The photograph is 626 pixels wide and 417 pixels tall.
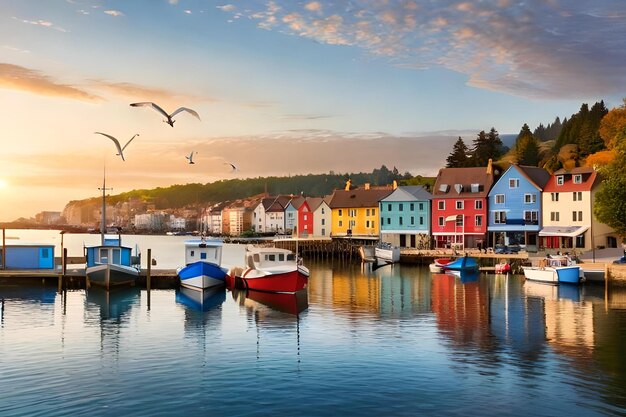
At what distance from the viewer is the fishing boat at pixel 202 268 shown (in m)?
49.4

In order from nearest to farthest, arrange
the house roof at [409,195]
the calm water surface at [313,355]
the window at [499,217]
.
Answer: the calm water surface at [313,355], the window at [499,217], the house roof at [409,195]

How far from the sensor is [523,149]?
438 feet

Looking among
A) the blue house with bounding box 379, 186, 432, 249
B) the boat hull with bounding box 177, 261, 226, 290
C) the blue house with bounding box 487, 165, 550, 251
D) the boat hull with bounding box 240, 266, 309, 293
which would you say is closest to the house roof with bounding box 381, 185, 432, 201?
the blue house with bounding box 379, 186, 432, 249

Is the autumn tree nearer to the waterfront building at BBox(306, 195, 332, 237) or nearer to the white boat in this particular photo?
the waterfront building at BBox(306, 195, 332, 237)

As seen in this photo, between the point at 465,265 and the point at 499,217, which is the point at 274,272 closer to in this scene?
the point at 465,265

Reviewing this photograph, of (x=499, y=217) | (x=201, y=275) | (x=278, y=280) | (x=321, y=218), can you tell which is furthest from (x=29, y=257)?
(x=321, y=218)

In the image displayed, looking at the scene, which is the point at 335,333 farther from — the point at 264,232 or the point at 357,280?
the point at 264,232

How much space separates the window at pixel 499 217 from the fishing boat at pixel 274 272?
145ft

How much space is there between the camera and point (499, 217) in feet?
279

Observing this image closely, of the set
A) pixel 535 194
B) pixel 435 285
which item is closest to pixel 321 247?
pixel 535 194

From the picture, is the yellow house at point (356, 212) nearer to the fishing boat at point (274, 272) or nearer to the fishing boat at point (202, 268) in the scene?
the fishing boat at point (202, 268)

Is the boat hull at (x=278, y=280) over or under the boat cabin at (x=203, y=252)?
under

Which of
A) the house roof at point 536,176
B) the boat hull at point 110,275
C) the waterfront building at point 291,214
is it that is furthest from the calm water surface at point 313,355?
the waterfront building at point 291,214

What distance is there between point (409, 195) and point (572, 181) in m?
25.6
